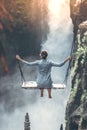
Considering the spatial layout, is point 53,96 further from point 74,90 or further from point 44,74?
point 44,74

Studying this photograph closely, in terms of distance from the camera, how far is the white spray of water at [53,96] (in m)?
65.1

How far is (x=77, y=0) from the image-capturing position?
2403 inches

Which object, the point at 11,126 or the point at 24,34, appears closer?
the point at 24,34

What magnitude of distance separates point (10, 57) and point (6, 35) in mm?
3167

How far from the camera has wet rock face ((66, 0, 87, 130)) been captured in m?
Result: 59.4

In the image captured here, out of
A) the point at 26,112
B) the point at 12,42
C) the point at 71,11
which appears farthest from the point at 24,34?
the point at 26,112

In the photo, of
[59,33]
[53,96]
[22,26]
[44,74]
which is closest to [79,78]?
[53,96]

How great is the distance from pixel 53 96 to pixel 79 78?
7300 mm

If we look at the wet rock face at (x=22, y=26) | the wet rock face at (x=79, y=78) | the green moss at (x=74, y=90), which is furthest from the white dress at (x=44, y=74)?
the wet rock face at (x=22, y=26)

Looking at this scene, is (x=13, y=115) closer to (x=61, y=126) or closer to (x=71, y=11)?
(x=61, y=126)

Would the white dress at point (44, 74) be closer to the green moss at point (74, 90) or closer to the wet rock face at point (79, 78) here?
the wet rock face at point (79, 78)

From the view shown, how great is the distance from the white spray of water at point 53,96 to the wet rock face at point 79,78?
9.12ft

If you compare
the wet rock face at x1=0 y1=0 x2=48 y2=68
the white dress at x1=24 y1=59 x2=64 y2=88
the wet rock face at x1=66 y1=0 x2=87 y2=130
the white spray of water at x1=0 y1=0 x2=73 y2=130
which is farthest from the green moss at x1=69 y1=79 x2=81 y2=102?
the white dress at x1=24 y1=59 x2=64 y2=88

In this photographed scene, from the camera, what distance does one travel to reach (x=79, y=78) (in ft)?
202
